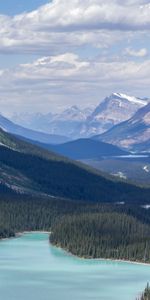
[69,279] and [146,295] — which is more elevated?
[69,279]

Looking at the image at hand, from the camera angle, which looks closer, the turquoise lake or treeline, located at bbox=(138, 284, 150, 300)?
treeline, located at bbox=(138, 284, 150, 300)

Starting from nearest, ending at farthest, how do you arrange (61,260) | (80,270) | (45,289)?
1. (45,289)
2. (80,270)
3. (61,260)

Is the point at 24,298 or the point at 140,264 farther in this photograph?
the point at 140,264

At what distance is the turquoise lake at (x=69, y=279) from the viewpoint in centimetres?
15450

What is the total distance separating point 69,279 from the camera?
6781 inches

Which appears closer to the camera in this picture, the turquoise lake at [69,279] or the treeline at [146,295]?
the treeline at [146,295]

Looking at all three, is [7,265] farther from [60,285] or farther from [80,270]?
[60,285]

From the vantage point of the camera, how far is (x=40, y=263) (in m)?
194

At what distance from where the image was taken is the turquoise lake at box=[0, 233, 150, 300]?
154m

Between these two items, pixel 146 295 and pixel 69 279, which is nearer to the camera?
pixel 146 295

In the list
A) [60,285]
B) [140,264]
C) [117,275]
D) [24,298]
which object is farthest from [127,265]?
[24,298]

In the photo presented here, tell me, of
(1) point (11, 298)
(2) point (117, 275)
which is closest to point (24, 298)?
(1) point (11, 298)

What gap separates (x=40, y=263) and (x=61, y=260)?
23.0 ft

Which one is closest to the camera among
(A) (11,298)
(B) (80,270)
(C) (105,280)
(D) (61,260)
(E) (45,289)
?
(A) (11,298)
